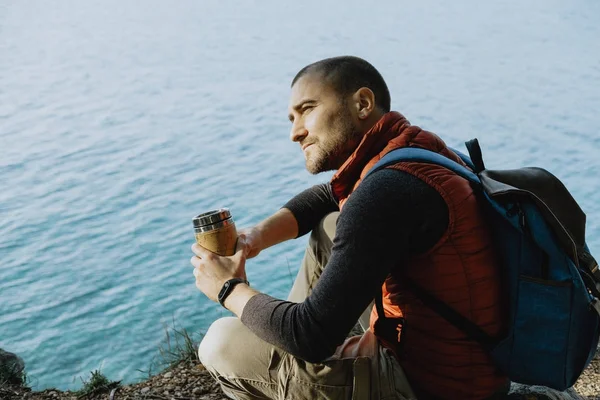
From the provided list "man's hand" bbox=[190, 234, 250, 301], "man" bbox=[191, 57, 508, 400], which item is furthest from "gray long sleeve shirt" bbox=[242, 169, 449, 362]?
"man's hand" bbox=[190, 234, 250, 301]

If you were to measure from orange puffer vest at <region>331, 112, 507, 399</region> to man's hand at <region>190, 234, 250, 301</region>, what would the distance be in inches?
12.7

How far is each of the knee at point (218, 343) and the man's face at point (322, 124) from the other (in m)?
0.48

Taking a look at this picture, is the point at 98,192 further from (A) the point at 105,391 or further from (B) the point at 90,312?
(A) the point at 105,391

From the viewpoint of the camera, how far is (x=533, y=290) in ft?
5.51

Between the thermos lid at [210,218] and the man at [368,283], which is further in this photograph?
the thermos lid at [210,218]

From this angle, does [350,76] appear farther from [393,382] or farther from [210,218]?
[393,382]

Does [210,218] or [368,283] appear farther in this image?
[210,218]

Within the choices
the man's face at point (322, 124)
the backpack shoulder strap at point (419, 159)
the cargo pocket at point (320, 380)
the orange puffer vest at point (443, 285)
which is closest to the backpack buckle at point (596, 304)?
the orange puffer vest at point (443, 285)

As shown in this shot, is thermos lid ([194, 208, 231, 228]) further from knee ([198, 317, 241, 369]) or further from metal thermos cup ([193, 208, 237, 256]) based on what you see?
knee ([198, 317, 241, 369])

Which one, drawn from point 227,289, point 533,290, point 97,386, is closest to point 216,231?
point 227,289

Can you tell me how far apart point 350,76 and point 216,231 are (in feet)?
1.84

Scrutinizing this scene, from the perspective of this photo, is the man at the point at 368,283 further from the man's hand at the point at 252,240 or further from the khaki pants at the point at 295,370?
the man's hand at the point at 252,240

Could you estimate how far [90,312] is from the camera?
17.3ft

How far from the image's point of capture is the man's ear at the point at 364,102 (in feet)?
6.45
